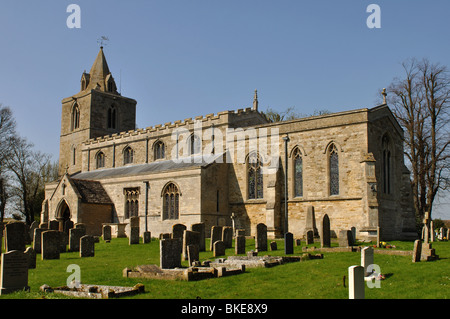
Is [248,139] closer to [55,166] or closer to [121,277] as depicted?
[121,277]

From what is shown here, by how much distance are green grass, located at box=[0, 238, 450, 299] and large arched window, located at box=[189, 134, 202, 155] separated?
17.6 m

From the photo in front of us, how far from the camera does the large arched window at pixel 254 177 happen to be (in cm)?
3034

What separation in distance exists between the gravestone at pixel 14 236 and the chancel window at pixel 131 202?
15.0 metres

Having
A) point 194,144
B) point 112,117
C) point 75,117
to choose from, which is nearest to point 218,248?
point 194,144

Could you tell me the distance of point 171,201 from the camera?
31203 millimetres

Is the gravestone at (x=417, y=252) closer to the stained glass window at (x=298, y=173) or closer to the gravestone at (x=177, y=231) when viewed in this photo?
the gravestone at (x=177, y=231)

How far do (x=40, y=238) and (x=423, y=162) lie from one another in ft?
82.8

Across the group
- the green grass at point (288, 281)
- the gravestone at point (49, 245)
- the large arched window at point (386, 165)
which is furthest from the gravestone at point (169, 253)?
the large arched window at point (386, 165)

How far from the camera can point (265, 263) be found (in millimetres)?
14844

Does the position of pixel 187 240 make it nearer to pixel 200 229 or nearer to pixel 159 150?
pixel 200 229

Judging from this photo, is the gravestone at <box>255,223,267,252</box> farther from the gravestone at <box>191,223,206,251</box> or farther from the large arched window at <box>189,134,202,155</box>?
the large arched window at <box>189,134,202,155</box>

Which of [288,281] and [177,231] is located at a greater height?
[177,231]

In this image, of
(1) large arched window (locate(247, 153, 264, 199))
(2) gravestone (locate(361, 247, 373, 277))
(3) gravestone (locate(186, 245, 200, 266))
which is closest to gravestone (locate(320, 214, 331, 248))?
(3) gravestone (locate(186, 245, 200, 266))

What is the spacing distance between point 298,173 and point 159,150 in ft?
42.9
